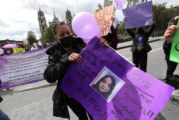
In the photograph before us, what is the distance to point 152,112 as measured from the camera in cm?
100

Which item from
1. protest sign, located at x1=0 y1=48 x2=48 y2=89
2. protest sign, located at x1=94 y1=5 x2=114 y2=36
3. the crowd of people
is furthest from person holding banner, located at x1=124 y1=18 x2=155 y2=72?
protest sign, located at x1=0 y1=48 x2=48 y2=89

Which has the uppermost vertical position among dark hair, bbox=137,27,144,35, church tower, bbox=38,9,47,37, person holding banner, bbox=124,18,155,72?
church tower, bbox=38,9,47,37

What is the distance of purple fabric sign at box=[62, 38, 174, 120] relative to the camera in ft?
3.37

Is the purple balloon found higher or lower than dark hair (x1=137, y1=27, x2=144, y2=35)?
higher

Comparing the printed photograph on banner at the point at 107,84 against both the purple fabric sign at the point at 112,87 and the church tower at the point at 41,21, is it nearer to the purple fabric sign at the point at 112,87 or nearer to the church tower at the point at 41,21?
the purple fabric sign at the point at 112,87

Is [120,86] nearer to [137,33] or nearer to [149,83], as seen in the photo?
[149,83]

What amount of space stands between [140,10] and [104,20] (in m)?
1.09

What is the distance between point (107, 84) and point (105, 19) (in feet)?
2.28

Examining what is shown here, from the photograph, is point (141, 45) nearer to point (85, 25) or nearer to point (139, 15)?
point (139, 15)

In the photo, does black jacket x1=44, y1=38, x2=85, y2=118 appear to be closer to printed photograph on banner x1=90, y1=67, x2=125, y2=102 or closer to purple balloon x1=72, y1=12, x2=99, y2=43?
purple balloon x1=72, y1=12, x2=99, y2=43

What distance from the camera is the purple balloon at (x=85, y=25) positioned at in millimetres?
1390

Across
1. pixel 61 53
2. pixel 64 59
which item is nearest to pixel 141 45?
pixel 61 53

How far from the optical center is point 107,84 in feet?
3.92

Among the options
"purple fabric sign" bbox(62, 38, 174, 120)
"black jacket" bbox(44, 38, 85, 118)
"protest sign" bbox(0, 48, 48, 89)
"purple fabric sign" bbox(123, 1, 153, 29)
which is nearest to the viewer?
Answer: "purple fabric sign" bbox(62, 38, 174, 120)
